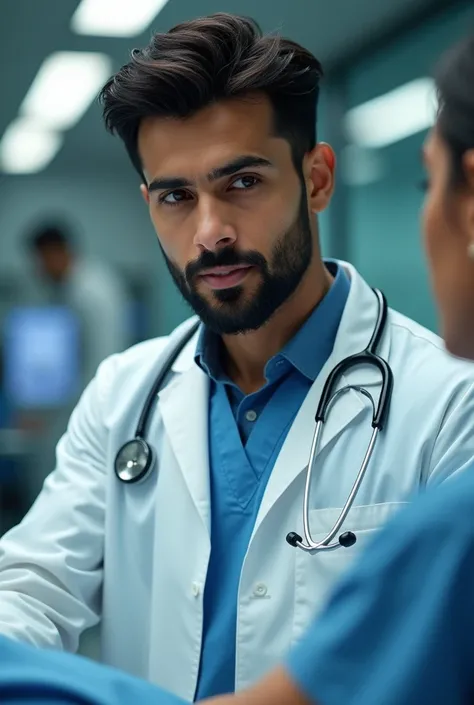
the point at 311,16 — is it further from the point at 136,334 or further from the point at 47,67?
the point at 136,334

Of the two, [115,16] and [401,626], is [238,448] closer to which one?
[401,626]

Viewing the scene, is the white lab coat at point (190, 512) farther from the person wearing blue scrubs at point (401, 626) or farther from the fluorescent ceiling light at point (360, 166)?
the fluorescent ceiling light at point (360, 166)

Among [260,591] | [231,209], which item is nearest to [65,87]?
[231,209]

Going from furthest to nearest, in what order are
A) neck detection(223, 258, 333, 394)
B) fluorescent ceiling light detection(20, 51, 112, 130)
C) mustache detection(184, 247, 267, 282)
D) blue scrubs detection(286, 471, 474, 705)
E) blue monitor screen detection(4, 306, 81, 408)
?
1. fluorescent ceiling light detection(20, 51, 112, 130)
2. blue monitor screen detection(4, 306, 81, 408)
3. neck detection(223, 258, 333, 394)
4. mustache detection(184, 247, 267, 282)
5. blue scrubs detection(286, 471, 474, 705)

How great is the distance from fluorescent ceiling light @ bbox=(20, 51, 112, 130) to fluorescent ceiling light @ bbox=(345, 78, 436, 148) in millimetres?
1355

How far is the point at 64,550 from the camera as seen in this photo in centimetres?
135

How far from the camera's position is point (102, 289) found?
Answer: 4.48 meters

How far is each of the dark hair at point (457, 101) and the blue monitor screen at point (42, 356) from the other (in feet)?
12.2

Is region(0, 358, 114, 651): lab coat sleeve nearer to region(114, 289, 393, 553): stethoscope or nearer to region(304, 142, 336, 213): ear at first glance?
region(114, 289, 393, 553): stethoscope

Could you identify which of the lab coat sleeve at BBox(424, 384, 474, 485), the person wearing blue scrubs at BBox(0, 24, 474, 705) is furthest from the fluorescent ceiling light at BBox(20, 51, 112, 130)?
the person wearing blue scrubs at BBox(0, 24, 474, 705)

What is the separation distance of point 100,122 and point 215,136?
2.90 meters

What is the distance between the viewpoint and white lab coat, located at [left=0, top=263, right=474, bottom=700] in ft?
3.90

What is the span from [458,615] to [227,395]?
85 centimetres

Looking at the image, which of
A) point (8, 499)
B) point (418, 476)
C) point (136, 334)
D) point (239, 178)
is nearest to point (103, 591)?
point (418, 476)
